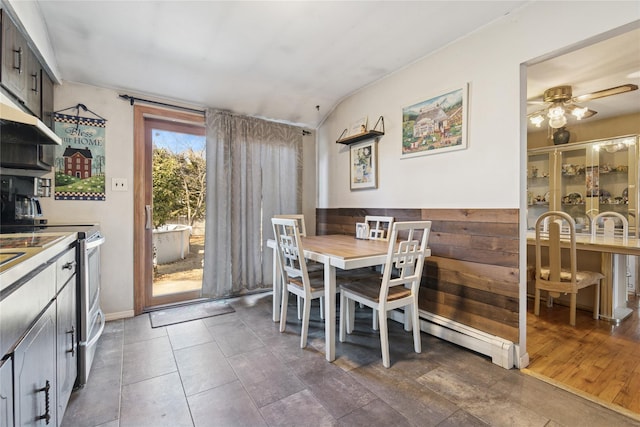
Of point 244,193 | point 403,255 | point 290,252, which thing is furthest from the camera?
point 244,193

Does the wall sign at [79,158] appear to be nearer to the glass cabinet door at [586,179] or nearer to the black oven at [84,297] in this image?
the black oven at [84,297]

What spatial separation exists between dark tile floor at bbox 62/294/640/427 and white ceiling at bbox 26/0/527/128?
7.50ft

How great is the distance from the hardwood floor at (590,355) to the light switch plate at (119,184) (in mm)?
3623

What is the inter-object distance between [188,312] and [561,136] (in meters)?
5.25

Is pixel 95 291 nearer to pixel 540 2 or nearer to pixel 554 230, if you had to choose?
pixel 540 2

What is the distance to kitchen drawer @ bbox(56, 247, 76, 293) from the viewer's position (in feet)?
4.09

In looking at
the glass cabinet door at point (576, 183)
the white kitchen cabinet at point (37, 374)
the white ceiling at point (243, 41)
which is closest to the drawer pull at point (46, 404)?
the white kitchen cabinet at point (37, 374)

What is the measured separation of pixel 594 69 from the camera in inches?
98.8

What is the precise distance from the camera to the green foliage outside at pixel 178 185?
310 centimetres

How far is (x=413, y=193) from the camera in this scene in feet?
8.58

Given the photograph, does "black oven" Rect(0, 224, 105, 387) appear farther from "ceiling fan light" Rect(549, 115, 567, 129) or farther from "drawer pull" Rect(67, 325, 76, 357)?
"ceiling fan light" Rect(549, 115, 567, 129)

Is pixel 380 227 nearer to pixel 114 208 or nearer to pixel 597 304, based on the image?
pixel 597 304

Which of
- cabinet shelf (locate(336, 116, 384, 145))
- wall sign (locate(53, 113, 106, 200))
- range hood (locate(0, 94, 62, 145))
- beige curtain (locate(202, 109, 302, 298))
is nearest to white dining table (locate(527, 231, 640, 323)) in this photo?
cabinet shelf (locate(336, 116, 384, 145))

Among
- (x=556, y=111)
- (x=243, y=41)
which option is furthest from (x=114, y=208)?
(x=556, y=111)
